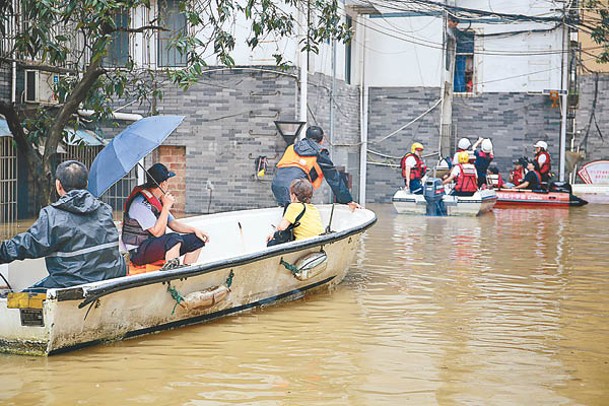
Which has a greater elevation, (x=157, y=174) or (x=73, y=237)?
(x=157, y=174)

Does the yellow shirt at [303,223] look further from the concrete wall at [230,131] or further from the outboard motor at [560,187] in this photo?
the outboard motor at [560,187]

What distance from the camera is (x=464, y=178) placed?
70.3 ft

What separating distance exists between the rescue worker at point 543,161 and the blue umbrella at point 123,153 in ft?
56.3

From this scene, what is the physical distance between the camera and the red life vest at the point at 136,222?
8891 mm

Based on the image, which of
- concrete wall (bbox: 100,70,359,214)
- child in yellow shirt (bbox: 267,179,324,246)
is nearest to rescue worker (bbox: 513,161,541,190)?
concrete wall (bbox: 100,70,359,214)

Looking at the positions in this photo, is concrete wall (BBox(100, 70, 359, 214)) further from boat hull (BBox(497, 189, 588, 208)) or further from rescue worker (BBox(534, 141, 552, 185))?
rescue worker (BBox(534, 141, 552, 185))

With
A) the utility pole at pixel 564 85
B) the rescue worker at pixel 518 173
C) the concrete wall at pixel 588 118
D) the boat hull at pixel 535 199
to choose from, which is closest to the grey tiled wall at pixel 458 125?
the utility pole at pixel 564 85

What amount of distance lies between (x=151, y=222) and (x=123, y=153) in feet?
2.35

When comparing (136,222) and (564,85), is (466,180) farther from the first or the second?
(136,222)

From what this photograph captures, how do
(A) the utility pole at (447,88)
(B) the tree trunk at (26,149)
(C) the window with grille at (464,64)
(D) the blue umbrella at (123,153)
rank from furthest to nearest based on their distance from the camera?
1. (C) the window with grille at (464,64)
2. (A) the utility pole at (447,88)
3. (B) the tree trunk at (26,149)
4. (D) the blue umbrella at (123,153)

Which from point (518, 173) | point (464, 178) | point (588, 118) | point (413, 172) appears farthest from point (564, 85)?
point (413, 172)

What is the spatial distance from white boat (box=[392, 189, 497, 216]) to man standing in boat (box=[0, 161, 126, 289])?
1404cm

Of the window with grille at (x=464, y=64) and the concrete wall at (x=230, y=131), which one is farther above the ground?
the window with grille at (x=464, y=64)

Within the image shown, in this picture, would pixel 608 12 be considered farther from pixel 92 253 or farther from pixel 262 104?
pixel 92 253
